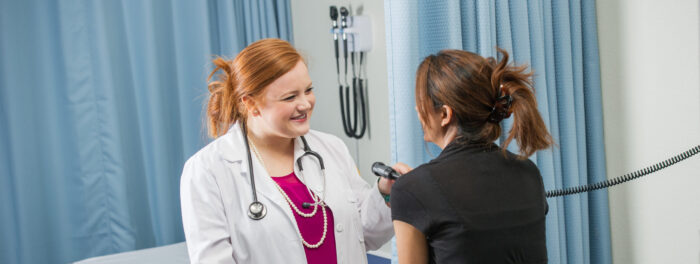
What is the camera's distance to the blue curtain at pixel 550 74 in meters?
1.47

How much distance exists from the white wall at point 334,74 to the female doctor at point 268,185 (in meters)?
Result: 1.30

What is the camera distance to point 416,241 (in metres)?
0.96

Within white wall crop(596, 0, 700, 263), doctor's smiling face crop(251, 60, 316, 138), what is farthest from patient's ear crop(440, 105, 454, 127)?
white wall crop(596, 0, 700, 263)

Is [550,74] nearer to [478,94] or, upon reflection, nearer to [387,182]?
[387,182]

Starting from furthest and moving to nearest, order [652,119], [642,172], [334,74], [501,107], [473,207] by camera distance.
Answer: [334,74] < [652,119] < [642,172] < [501,107] < [473,207]

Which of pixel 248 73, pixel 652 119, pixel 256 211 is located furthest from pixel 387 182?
pixel 652 119

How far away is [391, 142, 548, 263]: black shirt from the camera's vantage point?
894 millimetres

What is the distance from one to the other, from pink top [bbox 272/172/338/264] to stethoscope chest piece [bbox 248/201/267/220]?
92mm

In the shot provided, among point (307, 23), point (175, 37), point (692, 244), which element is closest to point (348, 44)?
point (307, 23)

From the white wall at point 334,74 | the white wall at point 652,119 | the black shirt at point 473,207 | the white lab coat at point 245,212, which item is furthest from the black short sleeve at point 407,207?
the white wall at point 334,74

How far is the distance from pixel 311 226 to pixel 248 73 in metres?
0.39

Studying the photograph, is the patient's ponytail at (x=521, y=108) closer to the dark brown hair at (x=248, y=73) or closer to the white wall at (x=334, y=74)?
the dark brown hair at (x=248, y=73)

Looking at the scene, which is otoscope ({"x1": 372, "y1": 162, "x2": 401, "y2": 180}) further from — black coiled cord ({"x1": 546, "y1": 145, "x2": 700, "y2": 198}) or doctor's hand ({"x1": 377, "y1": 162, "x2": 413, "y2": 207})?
black coiled cord ({"x1": 546, "y1": 145, "x2": 700, "y2": 198})

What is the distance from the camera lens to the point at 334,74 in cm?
306
